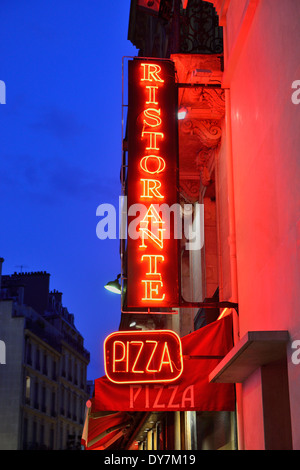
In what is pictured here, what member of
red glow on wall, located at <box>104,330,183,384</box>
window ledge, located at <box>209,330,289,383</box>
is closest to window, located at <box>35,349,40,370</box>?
red glow on wall, located at <box>104,330,183,384</box>

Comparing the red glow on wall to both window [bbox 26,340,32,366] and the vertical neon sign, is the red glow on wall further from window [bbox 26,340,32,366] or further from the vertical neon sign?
window [bbox 26,340,32,366]

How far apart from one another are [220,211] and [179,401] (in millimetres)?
3965

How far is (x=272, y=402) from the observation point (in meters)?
7.52

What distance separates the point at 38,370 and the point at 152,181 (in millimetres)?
50535

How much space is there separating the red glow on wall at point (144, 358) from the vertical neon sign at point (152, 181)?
543mm

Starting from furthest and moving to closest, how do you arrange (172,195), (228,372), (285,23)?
(172,195) → (228,372) → (285,23)

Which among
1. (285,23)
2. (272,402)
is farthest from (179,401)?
(285,23)

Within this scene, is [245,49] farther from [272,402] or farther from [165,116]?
[272,402]

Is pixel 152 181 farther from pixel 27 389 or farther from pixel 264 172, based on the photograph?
pixel 27 389

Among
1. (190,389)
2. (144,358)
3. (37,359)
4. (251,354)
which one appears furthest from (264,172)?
(37,359)

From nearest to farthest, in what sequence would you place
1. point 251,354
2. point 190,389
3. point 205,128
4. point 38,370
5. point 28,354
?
point 251,354
point 190,389
point 205,128
point 28,354
point 38,370

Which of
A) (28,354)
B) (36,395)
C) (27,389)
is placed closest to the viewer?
(27,389)

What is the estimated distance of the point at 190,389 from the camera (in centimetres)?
983
